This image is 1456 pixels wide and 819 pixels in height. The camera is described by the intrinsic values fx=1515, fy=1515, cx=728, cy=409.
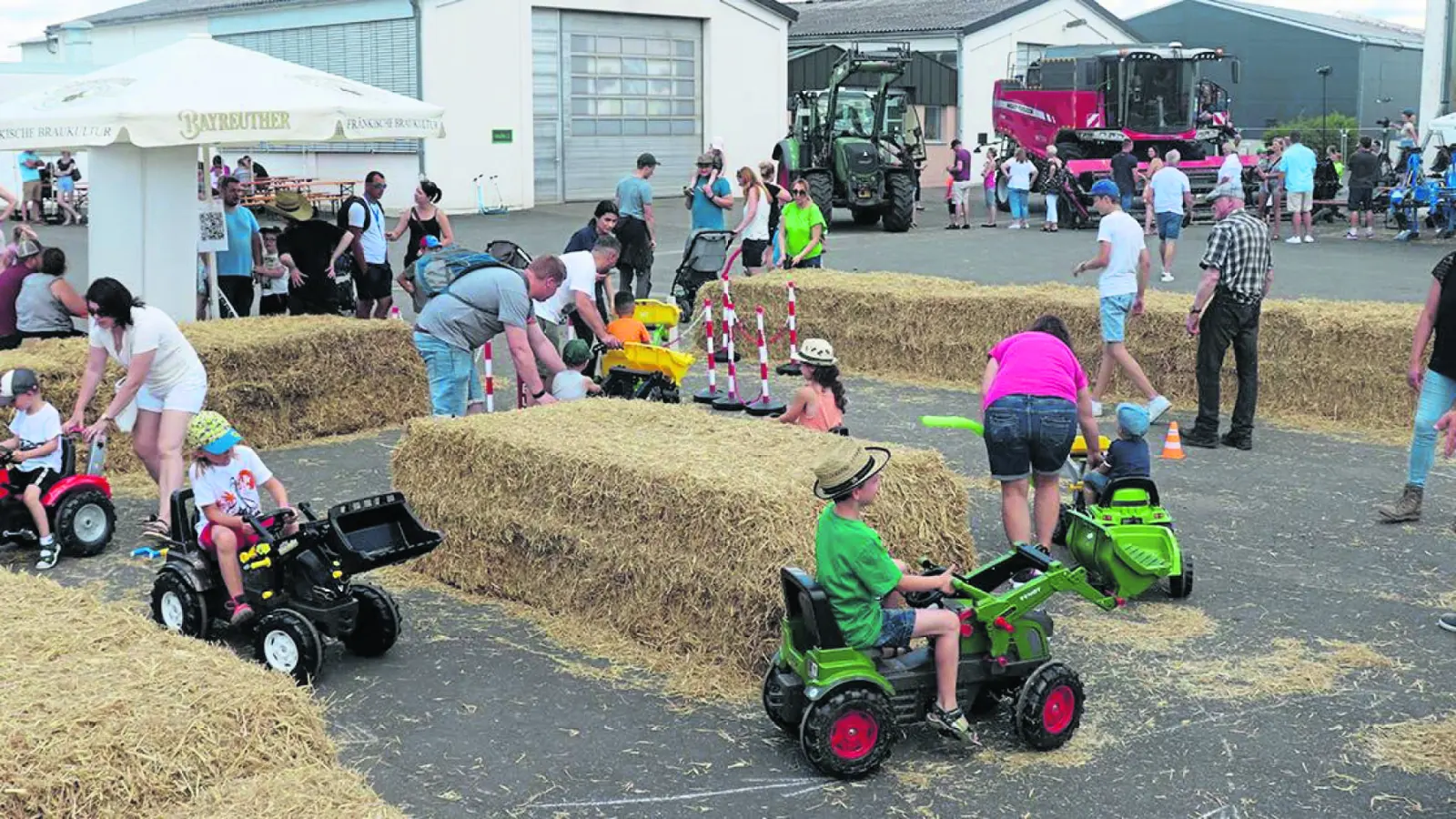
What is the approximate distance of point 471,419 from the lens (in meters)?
8.20

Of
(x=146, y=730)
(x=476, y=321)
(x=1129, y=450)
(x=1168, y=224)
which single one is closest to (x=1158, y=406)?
(x=1129, y=450)

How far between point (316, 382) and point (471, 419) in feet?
13.6

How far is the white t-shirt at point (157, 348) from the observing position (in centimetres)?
844

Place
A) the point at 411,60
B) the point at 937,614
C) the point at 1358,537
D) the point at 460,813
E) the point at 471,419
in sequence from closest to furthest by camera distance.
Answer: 1. the point at 460,813
2. the point at 937,614
3. the point at 471,419
4. the point at 1358,537
5. the point at 411,60

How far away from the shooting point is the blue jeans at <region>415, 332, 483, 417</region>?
9391mm

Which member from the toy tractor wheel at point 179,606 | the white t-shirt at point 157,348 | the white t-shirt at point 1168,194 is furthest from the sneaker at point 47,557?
the white t-shirt at point 1168,194

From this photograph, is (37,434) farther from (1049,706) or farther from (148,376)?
(1049,706)

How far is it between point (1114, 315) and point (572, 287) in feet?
14.0

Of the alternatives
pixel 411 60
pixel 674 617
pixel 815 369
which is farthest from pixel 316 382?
pixel 411 60

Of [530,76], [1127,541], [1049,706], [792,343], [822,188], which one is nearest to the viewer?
[1049,706]

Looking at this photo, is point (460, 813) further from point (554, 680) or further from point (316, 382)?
point (316, 382)

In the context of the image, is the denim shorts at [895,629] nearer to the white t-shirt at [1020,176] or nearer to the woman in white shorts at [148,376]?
the woman in white shorts at [148,376]

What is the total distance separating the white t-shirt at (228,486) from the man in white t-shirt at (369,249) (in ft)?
26.2

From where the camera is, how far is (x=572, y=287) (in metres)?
11.7
